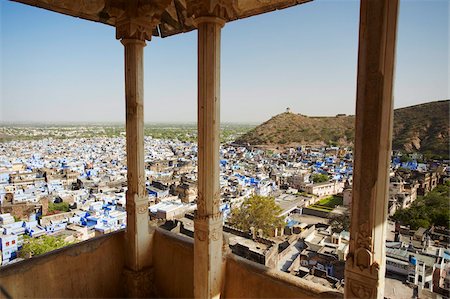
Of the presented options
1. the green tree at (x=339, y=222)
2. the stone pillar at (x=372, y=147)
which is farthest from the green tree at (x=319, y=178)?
the stone pillar at (x=372, y=147)

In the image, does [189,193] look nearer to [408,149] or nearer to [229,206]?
[229,206]

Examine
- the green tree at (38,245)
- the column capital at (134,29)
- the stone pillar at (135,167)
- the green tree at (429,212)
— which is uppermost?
the column capital at (134,29)

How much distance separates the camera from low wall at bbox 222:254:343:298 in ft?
7.98

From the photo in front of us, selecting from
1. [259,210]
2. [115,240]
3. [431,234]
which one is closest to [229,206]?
[259,210]

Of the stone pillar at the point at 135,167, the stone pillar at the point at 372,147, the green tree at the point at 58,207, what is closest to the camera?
the stone pillar at the point at 372,147

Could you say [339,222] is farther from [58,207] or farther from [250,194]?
[58,207]

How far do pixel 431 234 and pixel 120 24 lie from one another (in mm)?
13735

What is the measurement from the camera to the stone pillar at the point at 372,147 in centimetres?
173

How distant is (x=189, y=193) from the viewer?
3200 cm

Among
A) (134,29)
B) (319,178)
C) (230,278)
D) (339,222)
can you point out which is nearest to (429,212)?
(339,222)

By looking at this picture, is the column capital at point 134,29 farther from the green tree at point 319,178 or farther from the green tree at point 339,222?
the green tree at point 319,178

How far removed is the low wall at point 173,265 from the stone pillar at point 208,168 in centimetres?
63

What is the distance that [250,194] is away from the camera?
30.2 metres

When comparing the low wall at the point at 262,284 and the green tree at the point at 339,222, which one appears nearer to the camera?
the low wall at the point at 262,284
